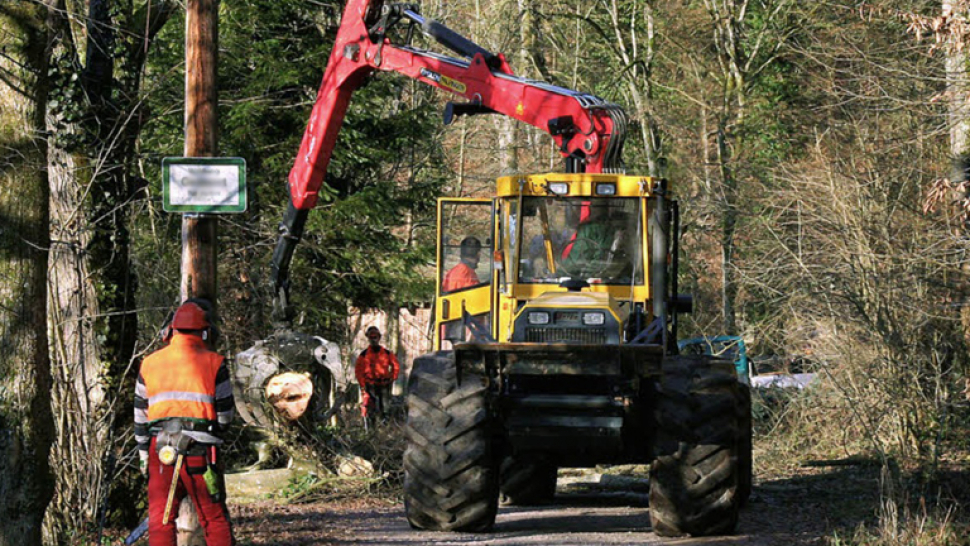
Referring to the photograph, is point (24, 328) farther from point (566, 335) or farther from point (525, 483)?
point (525, 483)

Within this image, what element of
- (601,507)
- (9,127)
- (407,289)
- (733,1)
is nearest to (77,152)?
(9,127)

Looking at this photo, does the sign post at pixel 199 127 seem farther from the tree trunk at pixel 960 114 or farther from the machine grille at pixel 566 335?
the tree trunk at pixel 960 114

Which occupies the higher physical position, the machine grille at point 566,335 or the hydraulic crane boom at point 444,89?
the hydraulic crane boom at point 444,89

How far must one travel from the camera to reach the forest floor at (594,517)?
37.1 feet

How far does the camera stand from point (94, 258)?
13531 mm

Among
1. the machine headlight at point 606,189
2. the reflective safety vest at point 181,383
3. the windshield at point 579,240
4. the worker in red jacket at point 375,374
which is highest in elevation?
the machine headlight at point 606,189

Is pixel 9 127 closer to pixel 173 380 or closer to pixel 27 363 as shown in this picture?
pixel 27 363

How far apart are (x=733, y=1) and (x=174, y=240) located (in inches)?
604

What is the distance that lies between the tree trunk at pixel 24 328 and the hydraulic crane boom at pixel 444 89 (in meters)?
4.71

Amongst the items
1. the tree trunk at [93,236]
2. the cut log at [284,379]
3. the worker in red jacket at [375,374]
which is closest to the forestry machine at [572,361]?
the cut log at [284,379]

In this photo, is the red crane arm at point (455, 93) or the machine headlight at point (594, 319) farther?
the red crane arm at point (455, 93)

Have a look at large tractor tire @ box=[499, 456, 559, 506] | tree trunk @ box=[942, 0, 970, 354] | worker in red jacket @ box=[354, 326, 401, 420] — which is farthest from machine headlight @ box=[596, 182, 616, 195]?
worker in red jacket @ box=[354, 326, 401, 420]

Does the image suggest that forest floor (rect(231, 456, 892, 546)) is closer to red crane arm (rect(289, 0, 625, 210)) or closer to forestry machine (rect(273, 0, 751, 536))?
forestry machine (rect(273, 0, 751, 536))

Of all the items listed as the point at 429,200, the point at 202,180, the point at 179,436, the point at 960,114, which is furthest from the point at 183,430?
the point at 429,200
